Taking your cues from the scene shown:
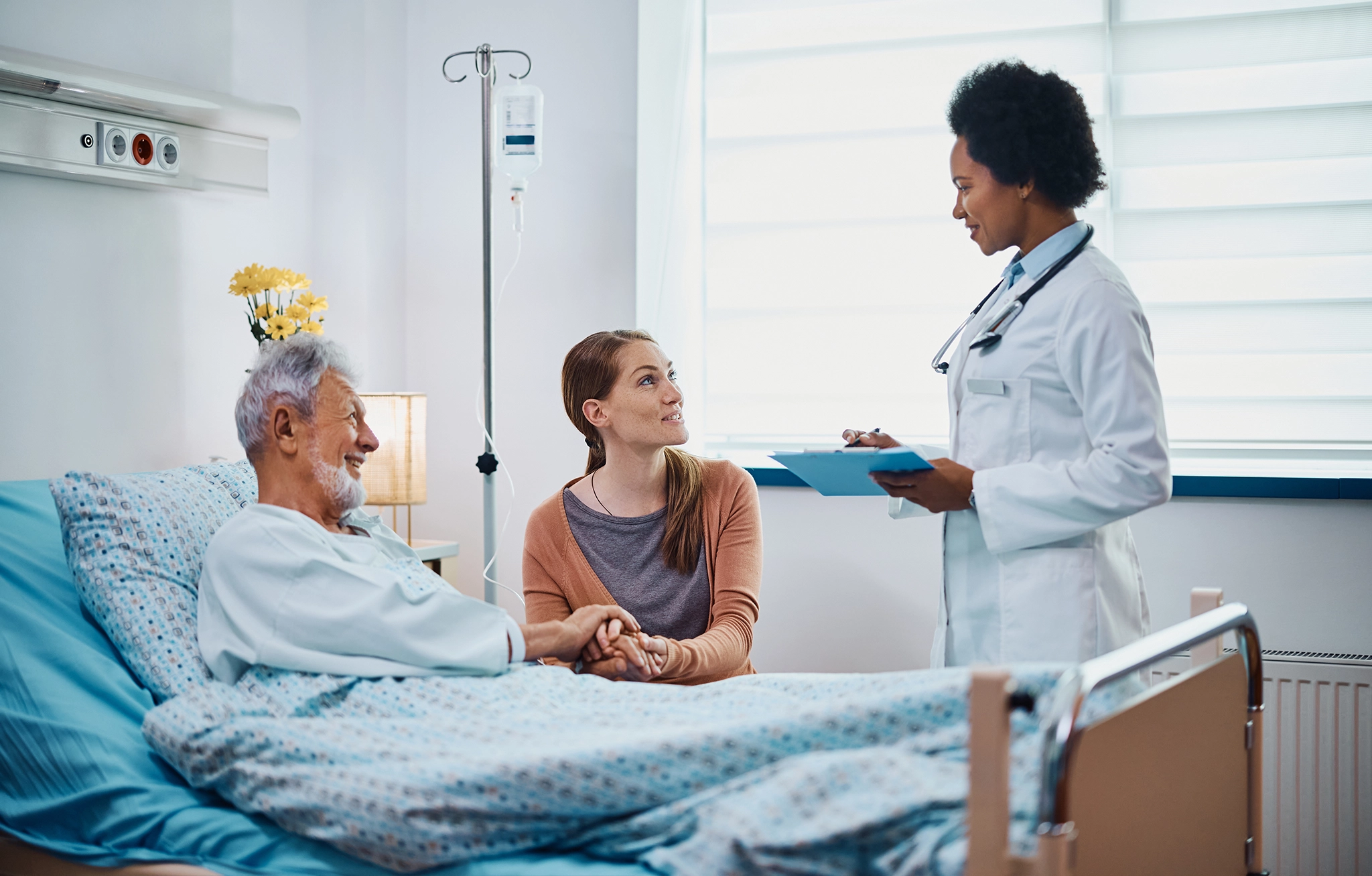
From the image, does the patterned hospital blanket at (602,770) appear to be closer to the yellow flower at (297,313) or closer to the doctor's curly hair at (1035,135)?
the doctor's curly hair at (1035,135)

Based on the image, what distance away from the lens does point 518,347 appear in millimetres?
3080

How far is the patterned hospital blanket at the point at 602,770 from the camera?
43.3 inches

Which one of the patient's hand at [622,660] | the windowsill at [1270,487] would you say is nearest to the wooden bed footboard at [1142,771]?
the patient's hand at [622,660]

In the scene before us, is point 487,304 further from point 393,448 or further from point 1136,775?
point 1136,775

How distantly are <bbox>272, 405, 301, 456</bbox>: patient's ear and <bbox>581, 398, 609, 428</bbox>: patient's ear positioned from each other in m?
0.64

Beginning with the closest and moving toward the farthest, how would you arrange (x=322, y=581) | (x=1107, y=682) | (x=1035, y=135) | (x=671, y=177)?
(x=1107, y=682) < (x=322, y=581) < (x=1035, y=135) < (x=671, y=177)

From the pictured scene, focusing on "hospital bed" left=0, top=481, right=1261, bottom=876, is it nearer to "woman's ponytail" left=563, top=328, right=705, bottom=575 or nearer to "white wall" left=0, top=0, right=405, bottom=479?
"white wall" left=0, top=0, right=405, bottom=479

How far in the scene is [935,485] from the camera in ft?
5.51

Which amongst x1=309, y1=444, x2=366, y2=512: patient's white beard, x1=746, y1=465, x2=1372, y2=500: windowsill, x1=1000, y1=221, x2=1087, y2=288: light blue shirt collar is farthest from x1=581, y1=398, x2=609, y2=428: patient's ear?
x1=746, y1=465, x2=1372, y2=500: windowsill

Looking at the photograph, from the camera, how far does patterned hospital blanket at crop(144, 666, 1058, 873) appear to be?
110 centimetres

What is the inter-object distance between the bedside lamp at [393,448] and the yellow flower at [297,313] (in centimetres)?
29

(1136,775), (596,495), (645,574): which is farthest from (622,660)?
(1136,775)

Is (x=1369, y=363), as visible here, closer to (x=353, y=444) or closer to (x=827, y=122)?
(x=827, y=122)

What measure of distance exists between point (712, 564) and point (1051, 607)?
729 mm
